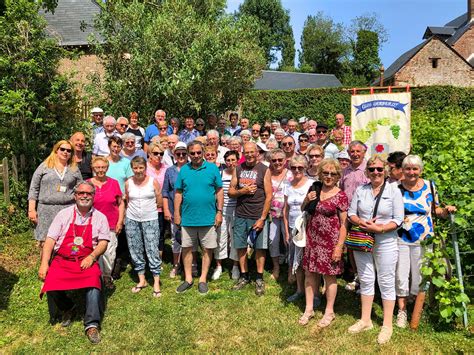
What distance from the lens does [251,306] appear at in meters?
4.91

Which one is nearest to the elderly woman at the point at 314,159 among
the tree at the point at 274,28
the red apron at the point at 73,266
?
the red apron at the point at 73,266

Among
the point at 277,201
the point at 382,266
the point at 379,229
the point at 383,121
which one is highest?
the point at 383,121

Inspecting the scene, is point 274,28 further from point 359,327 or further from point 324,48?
point 359,327

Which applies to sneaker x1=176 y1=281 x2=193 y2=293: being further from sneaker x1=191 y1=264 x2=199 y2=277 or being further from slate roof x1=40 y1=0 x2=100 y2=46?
slate roof x1=40 y1=0 x2=100 y2=46

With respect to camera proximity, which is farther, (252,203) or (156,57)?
(156,57)

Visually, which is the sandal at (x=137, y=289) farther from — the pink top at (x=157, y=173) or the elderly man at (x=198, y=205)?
the pink top at (x=157, y=173)

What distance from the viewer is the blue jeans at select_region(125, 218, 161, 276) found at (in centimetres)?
527

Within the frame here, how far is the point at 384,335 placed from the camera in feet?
13.2

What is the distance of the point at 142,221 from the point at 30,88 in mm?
4215

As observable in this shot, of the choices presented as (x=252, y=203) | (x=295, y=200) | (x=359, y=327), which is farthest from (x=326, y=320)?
(x=252, y=203)

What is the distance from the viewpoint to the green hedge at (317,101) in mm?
22978

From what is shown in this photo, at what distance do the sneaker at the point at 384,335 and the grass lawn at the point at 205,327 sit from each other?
0.16 ft

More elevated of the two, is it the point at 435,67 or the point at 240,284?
the point at 435,67

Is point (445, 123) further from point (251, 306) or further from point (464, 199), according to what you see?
point (251, 306)
